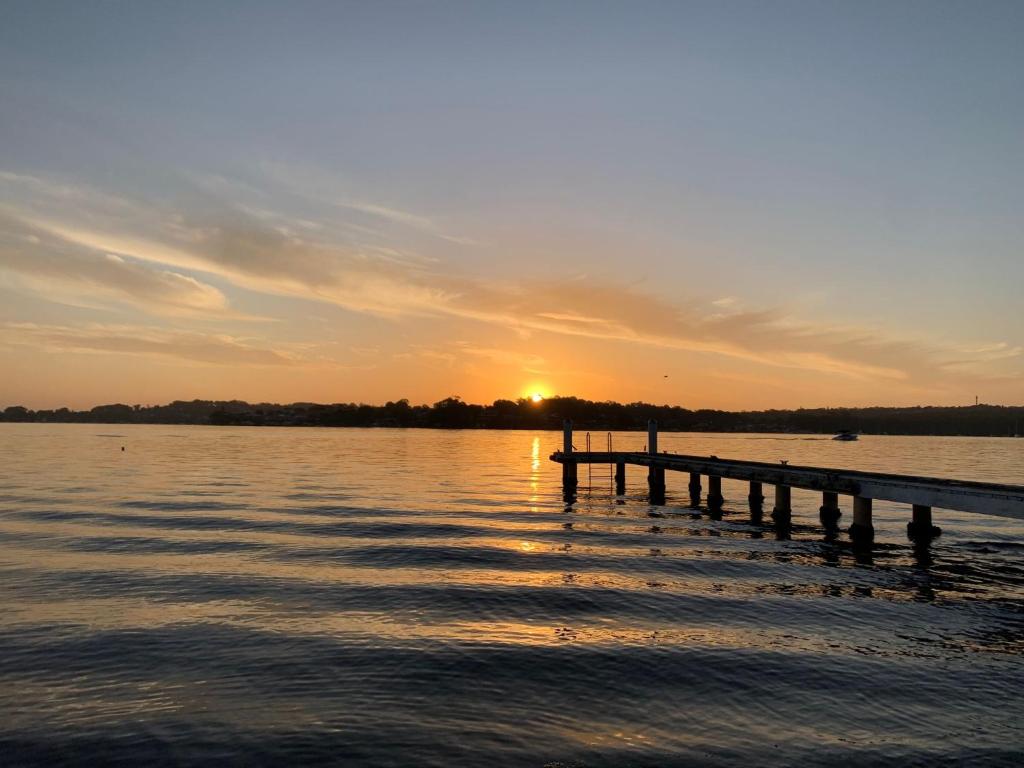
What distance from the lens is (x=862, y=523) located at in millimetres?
27344

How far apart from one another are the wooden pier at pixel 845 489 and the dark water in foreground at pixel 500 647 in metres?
1.78

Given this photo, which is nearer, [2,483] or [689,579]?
[689,579]

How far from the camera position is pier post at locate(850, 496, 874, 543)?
27.0 meters

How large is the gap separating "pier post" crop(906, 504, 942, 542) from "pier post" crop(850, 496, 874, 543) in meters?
1.58

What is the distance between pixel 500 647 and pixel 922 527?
21350 mm

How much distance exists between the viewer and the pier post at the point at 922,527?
27062mm

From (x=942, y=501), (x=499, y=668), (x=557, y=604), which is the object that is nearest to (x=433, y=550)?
(x=557, y=604)

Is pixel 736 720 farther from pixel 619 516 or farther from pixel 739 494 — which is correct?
pixel 739 494

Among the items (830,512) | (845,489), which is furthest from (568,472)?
(845,489)

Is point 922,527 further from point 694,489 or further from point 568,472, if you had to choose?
point 568,472

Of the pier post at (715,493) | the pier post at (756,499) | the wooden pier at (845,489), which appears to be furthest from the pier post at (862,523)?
the pier post at (715,493)

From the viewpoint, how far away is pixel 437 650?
13062 millimetres

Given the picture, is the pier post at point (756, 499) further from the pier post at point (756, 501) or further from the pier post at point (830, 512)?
the pier post at point (830, 512)

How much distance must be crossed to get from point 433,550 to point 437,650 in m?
11.1
